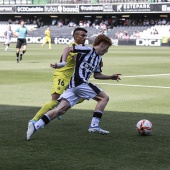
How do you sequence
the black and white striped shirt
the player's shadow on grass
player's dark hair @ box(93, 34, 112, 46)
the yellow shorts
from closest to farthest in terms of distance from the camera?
player's dark hair @ box(93, 34, 112, 46), the black and white striped shirt, the player's shadow on grass, the yellow shorts

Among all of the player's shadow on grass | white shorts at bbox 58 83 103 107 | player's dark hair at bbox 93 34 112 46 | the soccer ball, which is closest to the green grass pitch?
the player's shadow on grass

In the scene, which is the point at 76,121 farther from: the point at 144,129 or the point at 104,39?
the point at 104,39

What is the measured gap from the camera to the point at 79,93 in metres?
9.88

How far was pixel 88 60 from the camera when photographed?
32.5ft

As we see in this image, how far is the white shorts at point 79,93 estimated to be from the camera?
9.74 metres

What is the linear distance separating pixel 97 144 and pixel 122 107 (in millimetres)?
4910

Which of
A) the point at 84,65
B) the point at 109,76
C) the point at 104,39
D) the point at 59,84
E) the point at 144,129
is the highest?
the point at 104,39

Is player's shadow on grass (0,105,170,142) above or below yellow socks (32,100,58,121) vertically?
below

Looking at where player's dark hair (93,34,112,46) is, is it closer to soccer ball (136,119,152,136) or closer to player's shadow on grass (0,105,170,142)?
soccer ball (136,119,152,136)

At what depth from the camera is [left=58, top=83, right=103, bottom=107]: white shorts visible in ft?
32.0

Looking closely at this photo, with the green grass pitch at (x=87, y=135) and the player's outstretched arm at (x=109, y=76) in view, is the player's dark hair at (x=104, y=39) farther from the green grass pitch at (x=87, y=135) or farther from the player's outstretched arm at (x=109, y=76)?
the green grass pitch at (x=87, y=135)

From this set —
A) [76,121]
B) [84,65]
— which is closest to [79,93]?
[84,65]

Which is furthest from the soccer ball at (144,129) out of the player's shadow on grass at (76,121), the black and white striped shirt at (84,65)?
the black and white striped shirt at (84,65)

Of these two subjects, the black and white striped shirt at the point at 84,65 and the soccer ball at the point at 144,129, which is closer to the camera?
the black and white striped shirt at the point at 84,65
